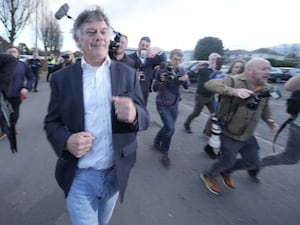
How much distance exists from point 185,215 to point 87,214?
4.93 ft

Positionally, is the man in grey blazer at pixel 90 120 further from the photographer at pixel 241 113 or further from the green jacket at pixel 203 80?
the green jacket at pixel 203 80

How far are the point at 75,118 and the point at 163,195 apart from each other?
2.09m

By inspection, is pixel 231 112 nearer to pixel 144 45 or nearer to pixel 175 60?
pixel 175 60

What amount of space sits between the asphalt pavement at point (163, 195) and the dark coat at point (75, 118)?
125cm

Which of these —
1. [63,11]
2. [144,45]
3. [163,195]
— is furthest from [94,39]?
[144,45]

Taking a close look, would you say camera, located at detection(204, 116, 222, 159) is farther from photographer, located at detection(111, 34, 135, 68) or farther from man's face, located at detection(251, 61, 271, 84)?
photographer, located at detection(111, 34, 135, 68)

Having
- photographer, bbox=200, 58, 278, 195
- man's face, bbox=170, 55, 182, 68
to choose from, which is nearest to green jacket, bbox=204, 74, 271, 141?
photographer, bbox=200, 58, 278, 195

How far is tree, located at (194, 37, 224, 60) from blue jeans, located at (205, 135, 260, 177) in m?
33.3

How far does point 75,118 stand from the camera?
5.50 feet

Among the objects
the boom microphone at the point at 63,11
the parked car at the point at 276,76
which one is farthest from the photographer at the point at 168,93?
the parked car at the point at 276,76

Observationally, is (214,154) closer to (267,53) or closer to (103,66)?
(103,66)

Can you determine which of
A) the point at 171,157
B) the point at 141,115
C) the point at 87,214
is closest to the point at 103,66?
the point at 141,115

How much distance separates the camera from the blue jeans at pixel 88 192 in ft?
5.89

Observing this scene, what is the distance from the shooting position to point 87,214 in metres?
1.81
